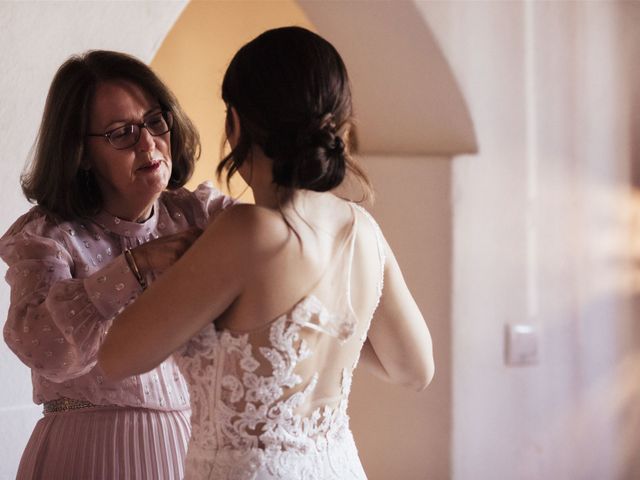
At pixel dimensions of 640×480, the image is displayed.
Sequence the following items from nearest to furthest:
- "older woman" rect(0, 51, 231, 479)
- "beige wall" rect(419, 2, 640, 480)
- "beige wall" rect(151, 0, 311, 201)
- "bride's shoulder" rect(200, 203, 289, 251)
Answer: "bride's shoulder" rect(200, 203, 289, 251) < "older woman" rect(0, 51, 231, 479) < "beige wall" rect(419, 2, 640, 480) < "beige wall" rect(151, 0, 311, 201)

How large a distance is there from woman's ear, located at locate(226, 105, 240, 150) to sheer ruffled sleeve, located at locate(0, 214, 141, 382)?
29cm

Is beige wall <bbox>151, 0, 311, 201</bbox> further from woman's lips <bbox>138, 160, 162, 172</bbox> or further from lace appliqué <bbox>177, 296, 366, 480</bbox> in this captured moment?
lace appliqué <bbox>177, 296, 366, 480</bbox>

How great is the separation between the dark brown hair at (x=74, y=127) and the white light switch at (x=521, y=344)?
5.21 ft

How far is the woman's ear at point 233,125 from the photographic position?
142 cm

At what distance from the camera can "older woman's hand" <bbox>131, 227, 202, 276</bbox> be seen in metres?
1.52

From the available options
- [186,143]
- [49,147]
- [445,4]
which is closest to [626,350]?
[445,4]

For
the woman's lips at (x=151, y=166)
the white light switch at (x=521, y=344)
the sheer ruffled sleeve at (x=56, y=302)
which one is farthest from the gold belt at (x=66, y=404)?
the white light switch at (x=521, y=344)

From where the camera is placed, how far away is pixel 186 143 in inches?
76.7

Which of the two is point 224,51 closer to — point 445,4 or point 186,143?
point 445,4

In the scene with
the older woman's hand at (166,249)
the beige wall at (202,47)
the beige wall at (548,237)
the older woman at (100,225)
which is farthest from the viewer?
the beige wall at (202,47)

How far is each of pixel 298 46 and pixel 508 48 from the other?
6.04 feet

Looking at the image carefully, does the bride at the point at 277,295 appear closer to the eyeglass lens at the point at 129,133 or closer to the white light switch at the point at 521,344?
the eyeglass lens at the point at 129,133

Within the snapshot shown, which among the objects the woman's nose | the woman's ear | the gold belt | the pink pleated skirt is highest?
the woman's ear

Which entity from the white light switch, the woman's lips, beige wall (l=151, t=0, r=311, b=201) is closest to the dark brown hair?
the woman's lips
